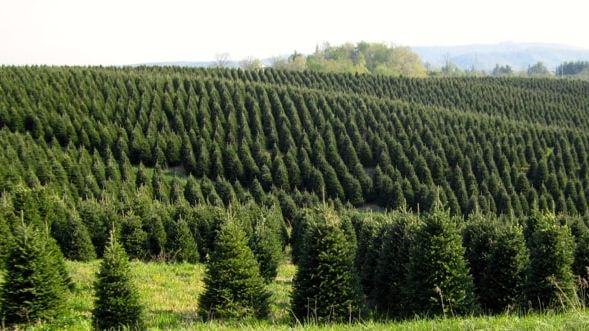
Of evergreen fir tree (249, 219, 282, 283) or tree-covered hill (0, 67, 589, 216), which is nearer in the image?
evergreen fir tree (249, 219, 282, 283)

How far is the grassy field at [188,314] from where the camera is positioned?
6.80m

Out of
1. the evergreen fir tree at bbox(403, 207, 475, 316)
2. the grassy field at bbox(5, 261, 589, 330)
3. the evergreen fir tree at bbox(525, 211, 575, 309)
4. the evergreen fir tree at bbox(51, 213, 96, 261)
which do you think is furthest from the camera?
the evergreen fir tree at bbox(51, 213, 96, 261)

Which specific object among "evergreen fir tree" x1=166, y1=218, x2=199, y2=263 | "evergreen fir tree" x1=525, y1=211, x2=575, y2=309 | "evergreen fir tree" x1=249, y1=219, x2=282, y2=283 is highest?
"evergreen fir tree" x1=525, y1=211, x2=575, y2=309

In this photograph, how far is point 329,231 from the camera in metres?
10.1

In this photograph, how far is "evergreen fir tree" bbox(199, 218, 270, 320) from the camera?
997cm

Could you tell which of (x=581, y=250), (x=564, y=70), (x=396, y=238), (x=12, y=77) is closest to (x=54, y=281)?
(x=396, y=238)

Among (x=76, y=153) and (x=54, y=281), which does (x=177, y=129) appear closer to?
(x=76, y=153)

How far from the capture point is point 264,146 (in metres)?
35.0

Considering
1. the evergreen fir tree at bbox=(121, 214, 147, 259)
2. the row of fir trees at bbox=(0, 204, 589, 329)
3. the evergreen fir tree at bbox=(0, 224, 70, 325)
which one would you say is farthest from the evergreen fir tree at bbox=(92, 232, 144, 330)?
the evergreen fir tree at bbox=(121, 214, 147, 259)

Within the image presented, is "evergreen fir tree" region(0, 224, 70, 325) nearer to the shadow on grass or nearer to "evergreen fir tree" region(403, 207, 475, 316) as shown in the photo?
the shadow on grass

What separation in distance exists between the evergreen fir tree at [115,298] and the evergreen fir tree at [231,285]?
143 centimetres

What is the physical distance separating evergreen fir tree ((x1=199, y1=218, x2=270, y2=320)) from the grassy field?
40cm

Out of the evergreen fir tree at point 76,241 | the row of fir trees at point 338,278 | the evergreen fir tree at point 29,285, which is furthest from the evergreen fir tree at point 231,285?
the evergreen fir tree at point 76,241

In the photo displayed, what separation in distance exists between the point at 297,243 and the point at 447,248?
11.0 metres
